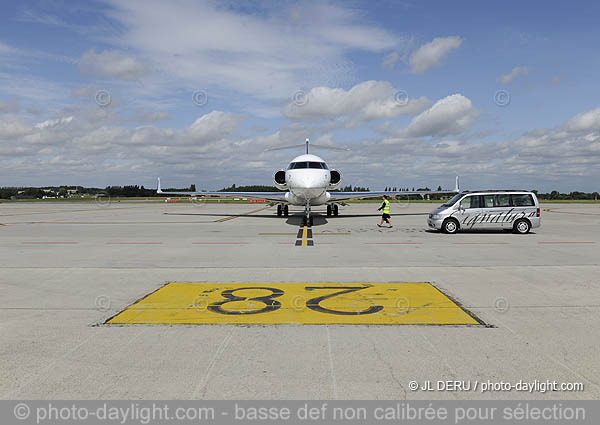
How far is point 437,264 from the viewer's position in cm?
1048

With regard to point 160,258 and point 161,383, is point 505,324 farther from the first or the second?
point 160,258

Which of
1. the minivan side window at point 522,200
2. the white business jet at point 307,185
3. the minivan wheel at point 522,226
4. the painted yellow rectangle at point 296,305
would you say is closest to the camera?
the painted yellow rectangle at point 296,305

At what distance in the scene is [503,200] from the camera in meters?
18.7

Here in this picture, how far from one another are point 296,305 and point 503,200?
597 inches

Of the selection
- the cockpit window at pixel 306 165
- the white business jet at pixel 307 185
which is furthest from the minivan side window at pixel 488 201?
the cockpit window at pixel 306 165

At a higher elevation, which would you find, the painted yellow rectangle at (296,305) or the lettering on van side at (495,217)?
the lettering on van side at (495,217)

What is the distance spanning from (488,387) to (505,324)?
6.65ft

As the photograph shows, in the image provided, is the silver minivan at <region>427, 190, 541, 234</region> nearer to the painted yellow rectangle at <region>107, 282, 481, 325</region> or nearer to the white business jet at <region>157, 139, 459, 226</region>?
the white business jet at <region>157, 139, 459, 226</region>

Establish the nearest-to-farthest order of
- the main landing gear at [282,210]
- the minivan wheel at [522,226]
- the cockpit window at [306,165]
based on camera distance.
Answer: the minivan wheel at [522,226] → the cockpit window at [306,165] → the main landing gear at [282,210]

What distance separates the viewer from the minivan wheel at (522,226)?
18.4 meters

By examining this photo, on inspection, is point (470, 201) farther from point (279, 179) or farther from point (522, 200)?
point (279, 179)

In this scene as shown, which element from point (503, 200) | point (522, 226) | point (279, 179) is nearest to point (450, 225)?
point (503, 200)

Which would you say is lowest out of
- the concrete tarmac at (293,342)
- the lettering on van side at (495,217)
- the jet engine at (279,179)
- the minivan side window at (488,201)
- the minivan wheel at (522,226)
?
the concrete tarmac at (293,342)

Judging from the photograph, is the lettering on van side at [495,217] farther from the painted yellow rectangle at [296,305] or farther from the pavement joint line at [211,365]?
the pavement joint line at [211,365]
